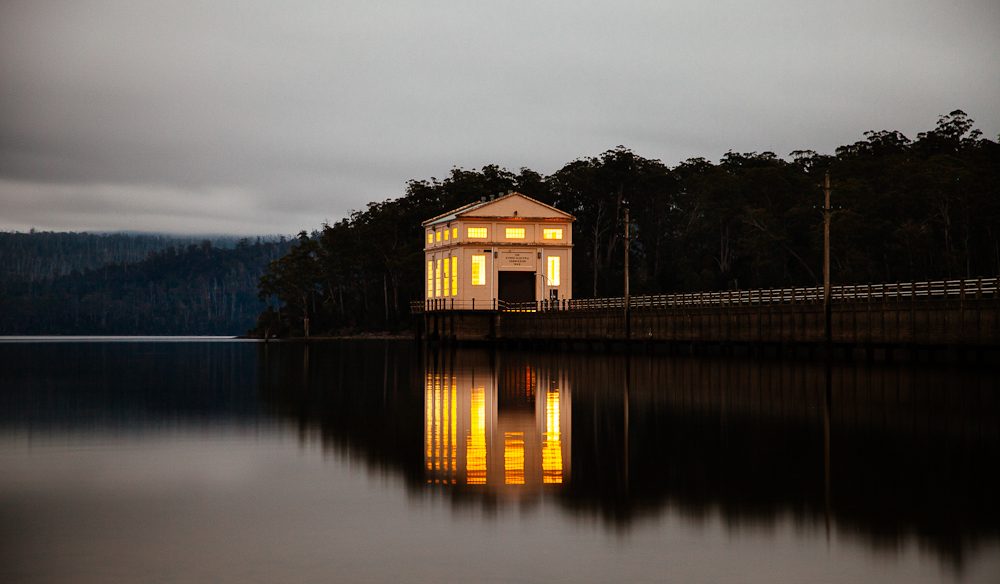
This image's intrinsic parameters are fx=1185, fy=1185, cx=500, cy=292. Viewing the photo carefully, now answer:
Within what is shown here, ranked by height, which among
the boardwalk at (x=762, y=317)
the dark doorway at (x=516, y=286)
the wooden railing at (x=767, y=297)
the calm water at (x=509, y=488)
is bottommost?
the calm water at (x=509, y=488)

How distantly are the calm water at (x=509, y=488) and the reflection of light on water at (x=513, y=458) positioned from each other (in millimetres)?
76

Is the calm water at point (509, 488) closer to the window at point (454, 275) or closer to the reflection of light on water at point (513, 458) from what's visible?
the reflection of light on water at point (513, 458)

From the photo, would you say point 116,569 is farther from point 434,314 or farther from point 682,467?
point 434,314

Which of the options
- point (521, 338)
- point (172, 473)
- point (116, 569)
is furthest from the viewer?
point (521, 338)

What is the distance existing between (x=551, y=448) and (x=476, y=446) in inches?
55.6

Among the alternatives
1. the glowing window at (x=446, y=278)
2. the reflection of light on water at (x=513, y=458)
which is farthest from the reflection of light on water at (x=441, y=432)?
the glowing window at (x=446, y=278)

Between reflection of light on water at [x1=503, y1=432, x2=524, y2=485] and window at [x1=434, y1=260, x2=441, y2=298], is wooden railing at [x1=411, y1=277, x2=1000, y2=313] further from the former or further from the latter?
reflection of light on water at [x1=503, y1=432, x2=524, y2=485]

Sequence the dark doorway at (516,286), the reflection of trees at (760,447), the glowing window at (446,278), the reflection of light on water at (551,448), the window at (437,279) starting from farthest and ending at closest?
the window at (437,279), the dark doorway at (516,286), the glowing window at (446,278), the reflection of light on water at (551,448), the reflection of trees at (760,447)

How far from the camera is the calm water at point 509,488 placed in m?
11.9

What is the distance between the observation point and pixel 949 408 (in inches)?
1115

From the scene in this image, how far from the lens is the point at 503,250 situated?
308ft

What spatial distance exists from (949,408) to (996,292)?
67.5ft

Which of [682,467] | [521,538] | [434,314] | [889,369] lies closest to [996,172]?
[434,314]

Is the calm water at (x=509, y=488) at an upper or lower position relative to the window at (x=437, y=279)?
lower
